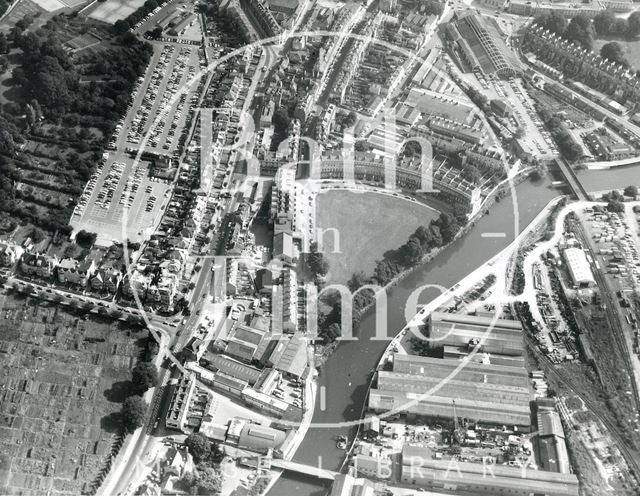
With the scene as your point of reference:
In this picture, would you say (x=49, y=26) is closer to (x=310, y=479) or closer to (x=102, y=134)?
(x=102, y=134)

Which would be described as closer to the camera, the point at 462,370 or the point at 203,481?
the point at 203,481

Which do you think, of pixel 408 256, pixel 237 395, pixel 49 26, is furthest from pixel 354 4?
pixel 237 395

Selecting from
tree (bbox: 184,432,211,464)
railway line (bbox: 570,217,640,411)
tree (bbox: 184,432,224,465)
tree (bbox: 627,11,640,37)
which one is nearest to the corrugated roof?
tree (bbox: 184,432,224,465)

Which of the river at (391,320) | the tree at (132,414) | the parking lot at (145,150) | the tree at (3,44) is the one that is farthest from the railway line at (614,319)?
the tree at (3,44)

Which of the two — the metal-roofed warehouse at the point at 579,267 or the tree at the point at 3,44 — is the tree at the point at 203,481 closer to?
the metal-roofed warehouse at the point at 579,267

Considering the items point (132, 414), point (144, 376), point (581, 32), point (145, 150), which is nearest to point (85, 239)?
point (145, 150)

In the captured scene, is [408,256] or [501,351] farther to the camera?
[408,256]

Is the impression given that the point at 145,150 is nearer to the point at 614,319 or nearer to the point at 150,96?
the point at 150,96

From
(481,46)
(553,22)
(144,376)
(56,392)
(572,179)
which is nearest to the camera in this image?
(144,376)
